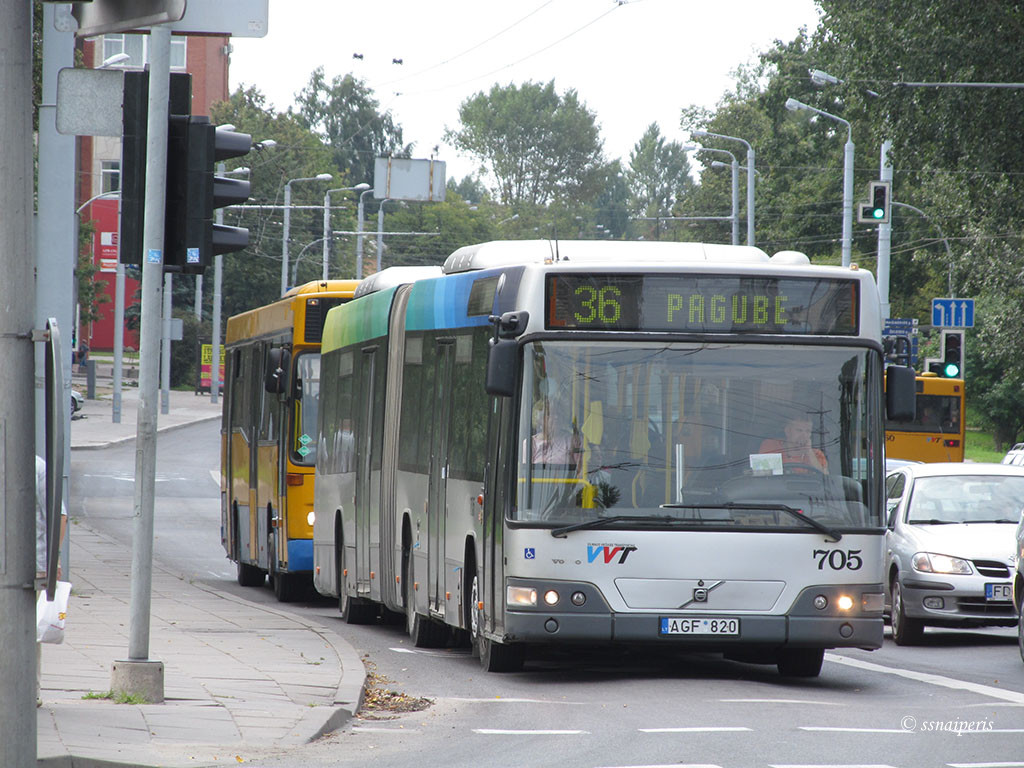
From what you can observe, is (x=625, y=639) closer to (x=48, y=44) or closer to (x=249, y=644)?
(x=249, y=644)

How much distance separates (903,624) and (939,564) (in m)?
0.63

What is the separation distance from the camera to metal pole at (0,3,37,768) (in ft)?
20.0

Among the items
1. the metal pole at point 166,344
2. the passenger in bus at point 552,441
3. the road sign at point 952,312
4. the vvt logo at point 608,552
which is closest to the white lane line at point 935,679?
the vvt logo at point 608,552

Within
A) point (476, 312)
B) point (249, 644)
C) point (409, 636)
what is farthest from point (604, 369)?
point (409, 636)

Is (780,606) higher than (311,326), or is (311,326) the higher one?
(311,326)

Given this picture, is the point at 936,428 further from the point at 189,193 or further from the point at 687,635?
the point at 189,193

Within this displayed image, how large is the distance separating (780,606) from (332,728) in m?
3.28

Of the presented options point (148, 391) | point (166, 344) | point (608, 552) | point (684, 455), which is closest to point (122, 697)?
point (148, 391)

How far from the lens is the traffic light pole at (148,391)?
9.90 metres

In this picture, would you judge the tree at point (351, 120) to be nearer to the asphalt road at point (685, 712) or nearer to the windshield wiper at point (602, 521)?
the asphalt road at point (685, 712)

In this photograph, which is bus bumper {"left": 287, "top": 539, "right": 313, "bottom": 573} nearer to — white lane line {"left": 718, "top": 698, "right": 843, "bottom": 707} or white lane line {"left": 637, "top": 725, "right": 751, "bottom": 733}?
white lane line {"left": 718, "top": 698, "right": 843, "bottom": 707}

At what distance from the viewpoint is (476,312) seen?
13.1 meters

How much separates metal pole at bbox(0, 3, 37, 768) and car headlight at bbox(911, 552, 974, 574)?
10.9 meters

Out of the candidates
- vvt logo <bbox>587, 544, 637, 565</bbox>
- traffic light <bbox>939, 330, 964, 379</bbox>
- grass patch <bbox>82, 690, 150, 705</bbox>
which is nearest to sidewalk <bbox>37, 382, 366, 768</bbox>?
grass patch <bbox>82, 690, 150, 705</bbox>
